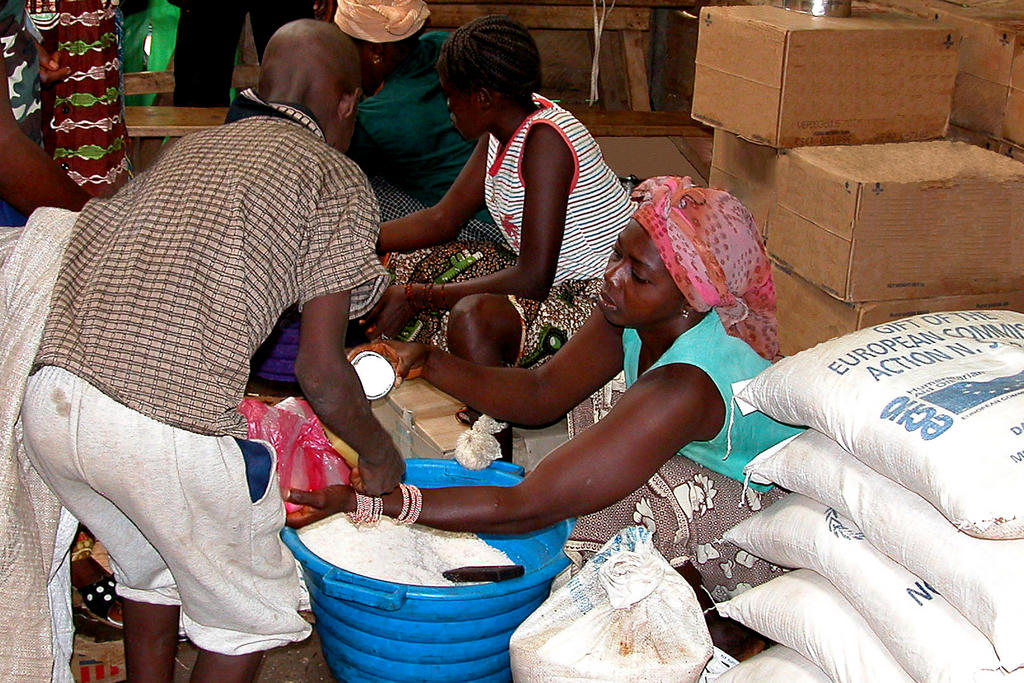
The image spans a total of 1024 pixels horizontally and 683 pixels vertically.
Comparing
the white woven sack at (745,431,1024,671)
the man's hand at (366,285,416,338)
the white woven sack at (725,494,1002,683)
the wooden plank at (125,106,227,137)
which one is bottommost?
the man's hand at (366,285,416,338)

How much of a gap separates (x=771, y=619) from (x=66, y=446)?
118cm

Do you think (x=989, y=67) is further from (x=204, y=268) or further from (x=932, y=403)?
(x=204, y=268)

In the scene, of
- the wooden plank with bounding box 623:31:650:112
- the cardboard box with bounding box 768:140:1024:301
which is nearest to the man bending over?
the cardboard box with bounding box 768:140:1024:301

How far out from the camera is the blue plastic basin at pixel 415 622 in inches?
81.3

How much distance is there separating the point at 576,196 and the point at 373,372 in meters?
1.07

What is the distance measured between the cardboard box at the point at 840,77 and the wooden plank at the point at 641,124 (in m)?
1.73

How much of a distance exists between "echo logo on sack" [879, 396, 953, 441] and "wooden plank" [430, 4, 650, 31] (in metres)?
3.98

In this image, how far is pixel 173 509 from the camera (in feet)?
5.65

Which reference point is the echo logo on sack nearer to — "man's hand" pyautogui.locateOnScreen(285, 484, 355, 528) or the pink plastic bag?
"man's hand" pyautogui.locateOnScreen(285, 484, 355, 528)

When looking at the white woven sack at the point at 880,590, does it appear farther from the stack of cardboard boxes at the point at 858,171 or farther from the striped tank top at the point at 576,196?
the striped tank top at the point at 576,196

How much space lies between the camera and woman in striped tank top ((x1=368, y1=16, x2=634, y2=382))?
2855 millimetres

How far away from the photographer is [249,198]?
167cm

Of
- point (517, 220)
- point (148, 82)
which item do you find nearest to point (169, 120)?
point (148, 82)

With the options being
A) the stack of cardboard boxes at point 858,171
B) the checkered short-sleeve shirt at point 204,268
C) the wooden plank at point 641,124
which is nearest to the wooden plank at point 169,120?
the wooden plank at point 641,124
